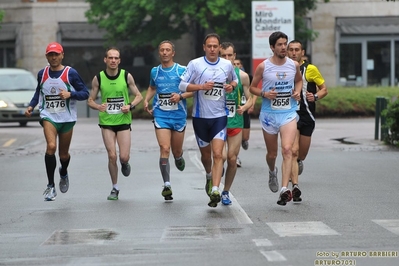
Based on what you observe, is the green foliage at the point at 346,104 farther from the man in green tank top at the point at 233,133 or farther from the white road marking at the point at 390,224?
the white road marking at the point at 390,224

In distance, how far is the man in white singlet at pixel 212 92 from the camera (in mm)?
12648

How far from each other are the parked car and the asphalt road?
40.4 ft

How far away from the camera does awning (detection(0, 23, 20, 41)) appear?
49031 mm

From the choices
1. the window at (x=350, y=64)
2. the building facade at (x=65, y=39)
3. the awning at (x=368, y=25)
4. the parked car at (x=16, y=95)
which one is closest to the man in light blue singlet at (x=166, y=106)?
the parked car at (x=16, y=95)

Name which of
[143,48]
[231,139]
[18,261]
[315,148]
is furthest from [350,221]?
[143,48]

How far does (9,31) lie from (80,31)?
3161 millimetres

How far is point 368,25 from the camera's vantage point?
4850 centimetres

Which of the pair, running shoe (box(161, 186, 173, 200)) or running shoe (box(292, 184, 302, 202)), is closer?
running shoe (box(292, 184, 302, 202))

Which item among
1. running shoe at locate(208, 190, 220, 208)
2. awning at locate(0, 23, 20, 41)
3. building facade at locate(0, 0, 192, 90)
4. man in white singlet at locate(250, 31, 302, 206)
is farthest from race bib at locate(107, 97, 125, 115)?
awning at locate(0, 23, 20, 41)

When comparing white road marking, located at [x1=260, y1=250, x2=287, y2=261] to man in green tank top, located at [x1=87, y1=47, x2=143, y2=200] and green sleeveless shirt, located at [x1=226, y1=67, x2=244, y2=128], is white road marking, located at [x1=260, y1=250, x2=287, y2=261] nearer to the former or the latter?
green sleeveless shirt, located at [x1=226, y1=67, x2=244, y2=128]

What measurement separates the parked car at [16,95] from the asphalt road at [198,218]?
1230 cm

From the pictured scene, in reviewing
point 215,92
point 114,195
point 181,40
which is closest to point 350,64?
point 181,40

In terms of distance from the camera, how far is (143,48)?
48.9 meters

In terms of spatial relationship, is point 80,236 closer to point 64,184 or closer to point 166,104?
point 166,104
